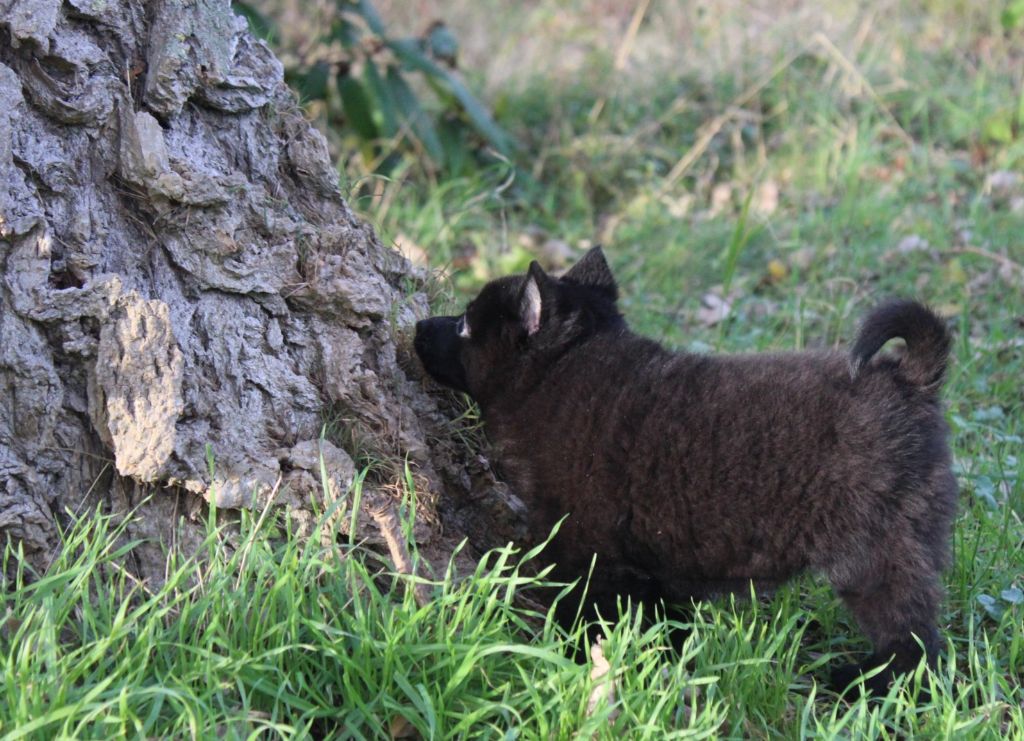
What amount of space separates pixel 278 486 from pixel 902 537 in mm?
1609

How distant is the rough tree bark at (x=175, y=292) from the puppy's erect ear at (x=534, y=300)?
0.41 meters

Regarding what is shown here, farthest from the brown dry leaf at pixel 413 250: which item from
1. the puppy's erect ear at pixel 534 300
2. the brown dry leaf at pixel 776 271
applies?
the brown dry leaf at pixel 776 271

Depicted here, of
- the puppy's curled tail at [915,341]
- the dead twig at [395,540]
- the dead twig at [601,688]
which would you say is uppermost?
the puppy's curled tail at [915,341]

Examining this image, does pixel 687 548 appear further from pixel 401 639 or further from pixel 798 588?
pixel 401 639

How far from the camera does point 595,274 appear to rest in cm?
361

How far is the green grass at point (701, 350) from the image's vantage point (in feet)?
7.81

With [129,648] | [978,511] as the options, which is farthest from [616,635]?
[978,511]

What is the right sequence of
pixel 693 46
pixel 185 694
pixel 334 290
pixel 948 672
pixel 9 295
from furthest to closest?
pixel 693 46
pixel 334 290
pixel 948 672
pixel 9 295
pixel 185 694

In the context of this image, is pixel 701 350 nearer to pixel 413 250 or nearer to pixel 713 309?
pixel 713 309

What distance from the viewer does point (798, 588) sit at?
327cm

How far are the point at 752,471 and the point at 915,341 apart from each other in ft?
1.81

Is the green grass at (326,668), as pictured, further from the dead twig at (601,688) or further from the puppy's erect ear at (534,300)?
the puppy's erect ear at (534,300)

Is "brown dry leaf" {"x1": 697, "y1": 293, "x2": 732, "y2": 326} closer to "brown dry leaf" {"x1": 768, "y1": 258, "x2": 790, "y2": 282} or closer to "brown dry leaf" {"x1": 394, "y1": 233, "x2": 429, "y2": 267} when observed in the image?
"brown dry leaf" {"x1": 768, "y1": 258, "x2": 790, "y2": 282}

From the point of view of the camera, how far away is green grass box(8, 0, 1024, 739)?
2.38m
